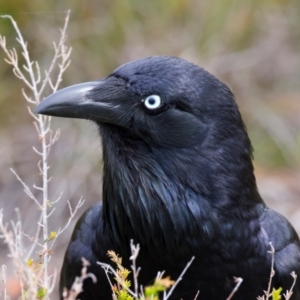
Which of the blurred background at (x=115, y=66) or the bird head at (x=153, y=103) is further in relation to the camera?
the blurred background at (x=115, y=66)

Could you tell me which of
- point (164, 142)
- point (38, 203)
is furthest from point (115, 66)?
point (38, 203)

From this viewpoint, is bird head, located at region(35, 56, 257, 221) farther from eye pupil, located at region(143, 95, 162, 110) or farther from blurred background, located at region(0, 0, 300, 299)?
A: blurred background, located at region(0, 0, 300, 299)

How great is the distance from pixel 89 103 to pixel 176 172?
442mm

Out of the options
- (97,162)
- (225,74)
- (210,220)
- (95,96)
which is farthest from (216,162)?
(225,74)

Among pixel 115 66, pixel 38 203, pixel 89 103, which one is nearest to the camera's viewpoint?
pixel 38 203

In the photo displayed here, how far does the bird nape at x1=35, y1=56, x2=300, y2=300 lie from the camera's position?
3.02 m

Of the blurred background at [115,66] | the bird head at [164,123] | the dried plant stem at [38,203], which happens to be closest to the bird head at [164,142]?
the bird head at [164,123]

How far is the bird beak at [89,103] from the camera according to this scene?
2951mm

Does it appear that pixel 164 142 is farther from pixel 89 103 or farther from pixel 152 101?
pixel 89 103

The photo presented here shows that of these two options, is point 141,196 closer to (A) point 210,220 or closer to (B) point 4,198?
(A) point 210,220

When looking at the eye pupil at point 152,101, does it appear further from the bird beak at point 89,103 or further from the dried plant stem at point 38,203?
the dried plant stem at point 38,203

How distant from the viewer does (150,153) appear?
3072mm

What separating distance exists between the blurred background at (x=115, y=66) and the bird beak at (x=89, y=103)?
2.63m

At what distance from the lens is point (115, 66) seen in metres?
5.86
